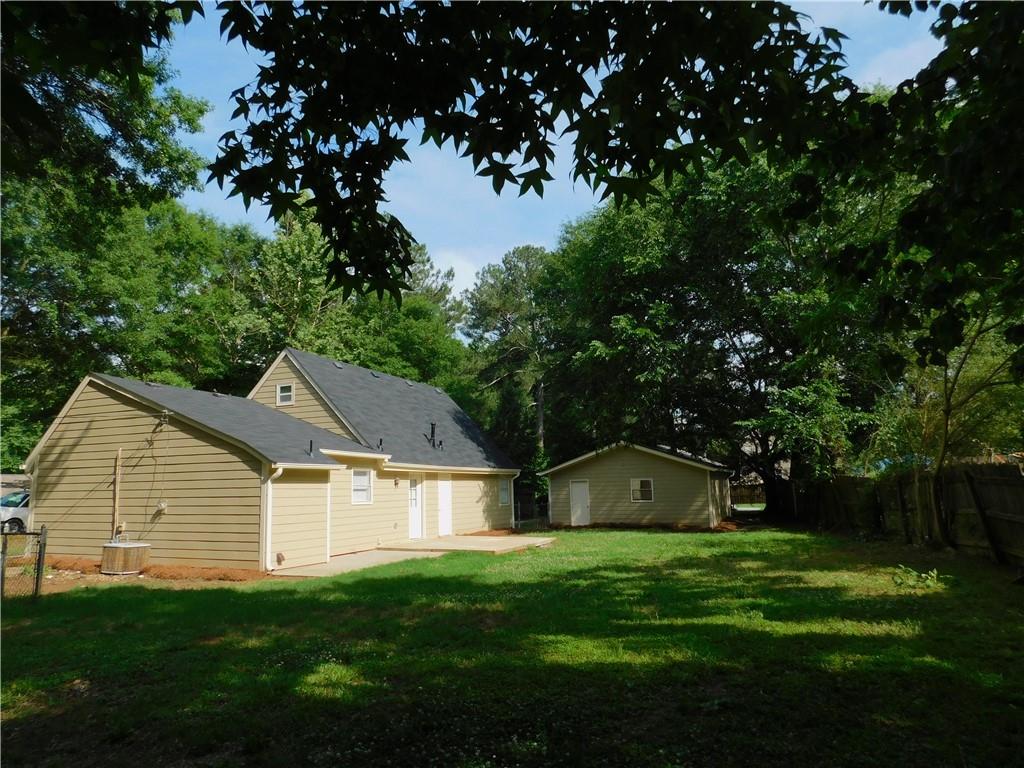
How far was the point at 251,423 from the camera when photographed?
1541 cm

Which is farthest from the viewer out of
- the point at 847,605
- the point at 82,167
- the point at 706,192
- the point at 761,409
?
the point at 761,409

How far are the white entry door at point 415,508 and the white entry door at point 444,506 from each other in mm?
1057

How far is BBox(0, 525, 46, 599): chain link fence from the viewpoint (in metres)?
9.96

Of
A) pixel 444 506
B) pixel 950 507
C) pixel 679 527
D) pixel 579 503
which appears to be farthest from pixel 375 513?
pixel 950 507

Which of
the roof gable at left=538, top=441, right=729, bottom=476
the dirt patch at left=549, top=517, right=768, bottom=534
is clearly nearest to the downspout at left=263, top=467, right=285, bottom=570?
the dirt patch at left=549, top=517, right=768, bottom=534

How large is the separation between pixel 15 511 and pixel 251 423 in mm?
14346

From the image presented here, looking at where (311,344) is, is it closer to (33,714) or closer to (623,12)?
(33,714)

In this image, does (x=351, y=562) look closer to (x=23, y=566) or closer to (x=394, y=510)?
(x=394, y=510)

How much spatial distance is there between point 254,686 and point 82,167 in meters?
9.89

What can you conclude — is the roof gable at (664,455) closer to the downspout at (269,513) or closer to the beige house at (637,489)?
the beige house at (637,489)

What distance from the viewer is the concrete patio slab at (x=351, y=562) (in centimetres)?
1280

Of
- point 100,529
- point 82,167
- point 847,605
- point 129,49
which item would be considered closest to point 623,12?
point 129,49

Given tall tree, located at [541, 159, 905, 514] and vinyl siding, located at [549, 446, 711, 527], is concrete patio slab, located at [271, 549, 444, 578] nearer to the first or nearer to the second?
vinyl siding, located at [549, 446, 711, 527]

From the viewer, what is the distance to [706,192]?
22.9 metres
